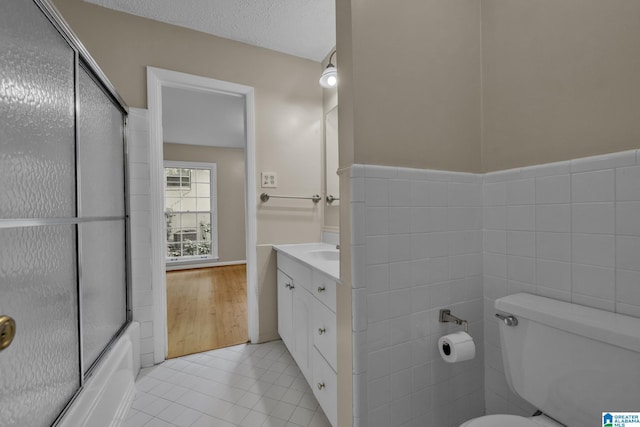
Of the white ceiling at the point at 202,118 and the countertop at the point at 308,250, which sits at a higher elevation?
the white ceiling at the point at 202,118

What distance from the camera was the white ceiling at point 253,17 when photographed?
167 cm

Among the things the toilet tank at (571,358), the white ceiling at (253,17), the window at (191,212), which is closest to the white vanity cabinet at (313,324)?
the toilet tank at (571,358)

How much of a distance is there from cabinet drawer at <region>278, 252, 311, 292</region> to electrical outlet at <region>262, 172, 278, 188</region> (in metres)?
0.55

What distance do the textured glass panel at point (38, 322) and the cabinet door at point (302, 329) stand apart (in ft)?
3.17

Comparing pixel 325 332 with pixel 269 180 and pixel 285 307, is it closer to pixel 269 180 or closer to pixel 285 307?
pixel 285 307

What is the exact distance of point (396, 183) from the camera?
967mm

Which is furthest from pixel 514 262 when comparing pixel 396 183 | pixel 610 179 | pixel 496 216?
pixel 396 183

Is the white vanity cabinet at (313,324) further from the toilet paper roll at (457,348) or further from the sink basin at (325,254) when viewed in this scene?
the toilet paper roll at (457,348)

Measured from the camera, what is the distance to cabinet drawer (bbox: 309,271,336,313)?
3.57 ft

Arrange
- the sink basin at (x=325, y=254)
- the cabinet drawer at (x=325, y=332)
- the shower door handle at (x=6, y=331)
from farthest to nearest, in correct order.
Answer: the sink basin at (x=325, y=254) < the cabinet drawer at (x=325, y=332) < the shower door handle at (x=6, y=331)

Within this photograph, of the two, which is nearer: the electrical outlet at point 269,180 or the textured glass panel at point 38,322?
the textured glass panel at point 38,322

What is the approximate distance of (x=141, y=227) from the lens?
5.77 ft

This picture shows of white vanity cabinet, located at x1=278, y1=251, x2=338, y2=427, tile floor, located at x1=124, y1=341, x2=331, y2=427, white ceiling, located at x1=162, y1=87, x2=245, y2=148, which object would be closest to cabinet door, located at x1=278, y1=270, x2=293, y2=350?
white vanity cabinet, located at x1=278, y1=251, x2=338, y2=427

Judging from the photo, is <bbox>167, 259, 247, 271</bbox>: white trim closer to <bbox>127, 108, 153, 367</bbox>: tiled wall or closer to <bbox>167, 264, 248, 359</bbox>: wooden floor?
<bbox>167, 264, 248, 359</bbox>: wooden floor
